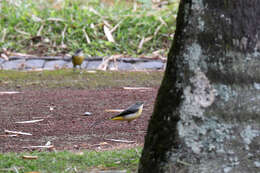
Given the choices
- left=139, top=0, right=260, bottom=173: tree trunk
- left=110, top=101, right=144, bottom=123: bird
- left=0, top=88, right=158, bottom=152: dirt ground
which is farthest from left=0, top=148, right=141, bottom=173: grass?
left=110, top=101, right=144, bottom=123: bird

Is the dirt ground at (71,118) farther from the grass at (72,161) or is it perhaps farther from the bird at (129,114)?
the grass at (72,161)

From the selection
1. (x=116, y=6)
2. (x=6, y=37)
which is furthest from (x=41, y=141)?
(x=116, y=6)

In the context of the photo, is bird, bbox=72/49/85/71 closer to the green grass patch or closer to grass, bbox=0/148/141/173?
the green grass patch

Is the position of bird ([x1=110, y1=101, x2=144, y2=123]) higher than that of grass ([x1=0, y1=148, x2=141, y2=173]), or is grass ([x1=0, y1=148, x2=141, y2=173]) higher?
bird ([x1=110, y1=101, x2=144, y2=123])

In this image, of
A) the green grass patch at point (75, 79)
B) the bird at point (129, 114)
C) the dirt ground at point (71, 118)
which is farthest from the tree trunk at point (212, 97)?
the green grass patch at point (75, 79)

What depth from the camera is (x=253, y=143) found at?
353cm

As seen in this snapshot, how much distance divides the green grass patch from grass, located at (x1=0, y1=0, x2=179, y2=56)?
1.74m

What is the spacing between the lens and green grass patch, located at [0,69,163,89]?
8905mm

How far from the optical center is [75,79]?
9.39 m

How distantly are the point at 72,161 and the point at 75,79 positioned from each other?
4.92m

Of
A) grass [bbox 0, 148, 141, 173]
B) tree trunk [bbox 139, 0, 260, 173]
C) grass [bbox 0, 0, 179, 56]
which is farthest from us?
grass [bbox 0, 0, 179, 56]

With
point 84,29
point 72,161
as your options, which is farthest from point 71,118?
point 84,29

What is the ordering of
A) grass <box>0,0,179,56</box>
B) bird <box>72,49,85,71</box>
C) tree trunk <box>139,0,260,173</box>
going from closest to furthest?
tree trunk <box>139,0,260,173</box>, bird <box>72,49,85,71</box>, grass <box>0,0,179,56</box>

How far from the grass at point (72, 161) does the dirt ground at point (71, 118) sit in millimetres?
393
